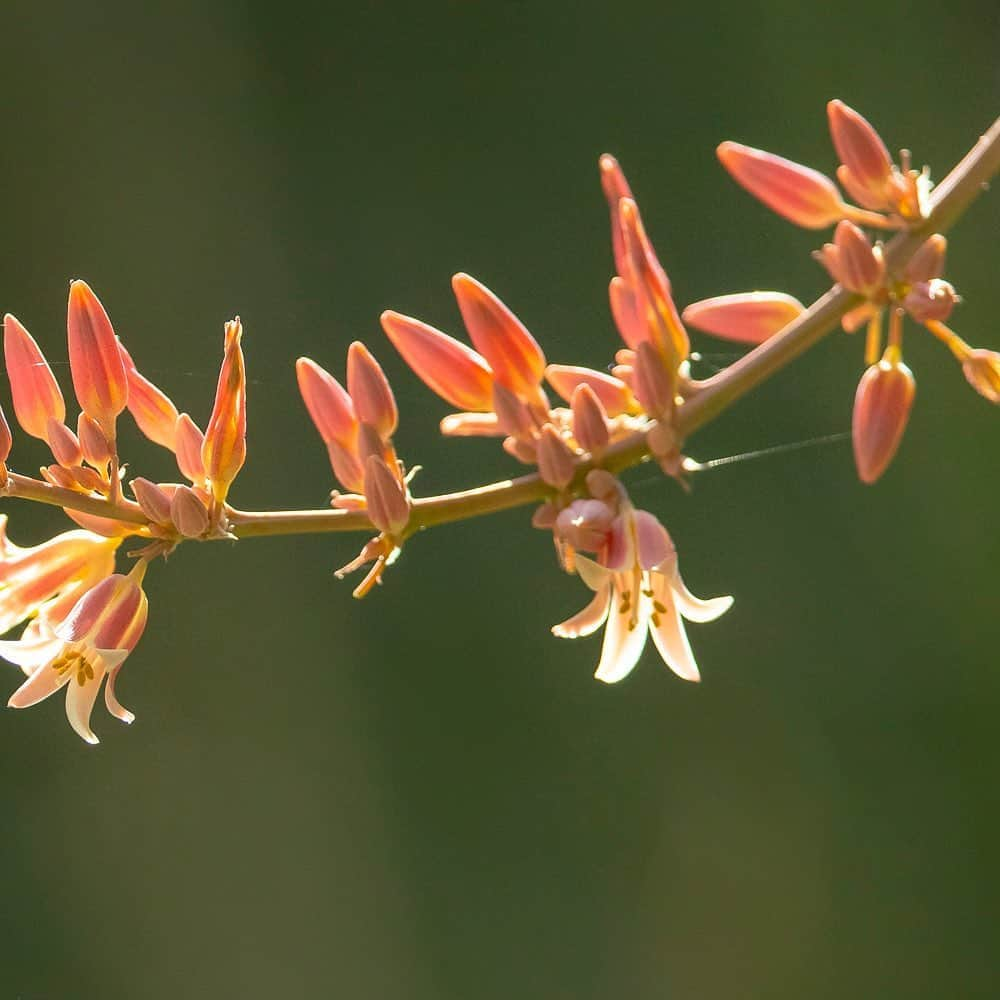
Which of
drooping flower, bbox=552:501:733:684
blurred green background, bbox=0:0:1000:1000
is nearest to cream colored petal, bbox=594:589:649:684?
drooping flower, bbox=552:501:733:684

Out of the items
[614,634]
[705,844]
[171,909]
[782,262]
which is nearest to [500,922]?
[705,844]

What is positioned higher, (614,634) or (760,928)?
(614,634)

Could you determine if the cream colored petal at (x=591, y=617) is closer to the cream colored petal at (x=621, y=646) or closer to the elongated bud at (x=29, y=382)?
the cream colored petal at (x=621, y=646)

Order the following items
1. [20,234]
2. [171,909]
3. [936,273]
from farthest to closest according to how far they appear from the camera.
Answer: [171,909] → [20,234] → [936,273]

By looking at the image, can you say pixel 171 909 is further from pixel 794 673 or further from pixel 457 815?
pixel 794 673

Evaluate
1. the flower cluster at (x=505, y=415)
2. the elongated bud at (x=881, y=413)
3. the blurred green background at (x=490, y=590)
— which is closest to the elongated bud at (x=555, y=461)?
the flower cluster at (x=505, y=415)

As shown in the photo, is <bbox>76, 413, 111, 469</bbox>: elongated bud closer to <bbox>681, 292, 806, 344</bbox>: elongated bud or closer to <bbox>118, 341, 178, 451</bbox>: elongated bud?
<bbox>118, 341, 178, 451</bbox>: elongated bud
